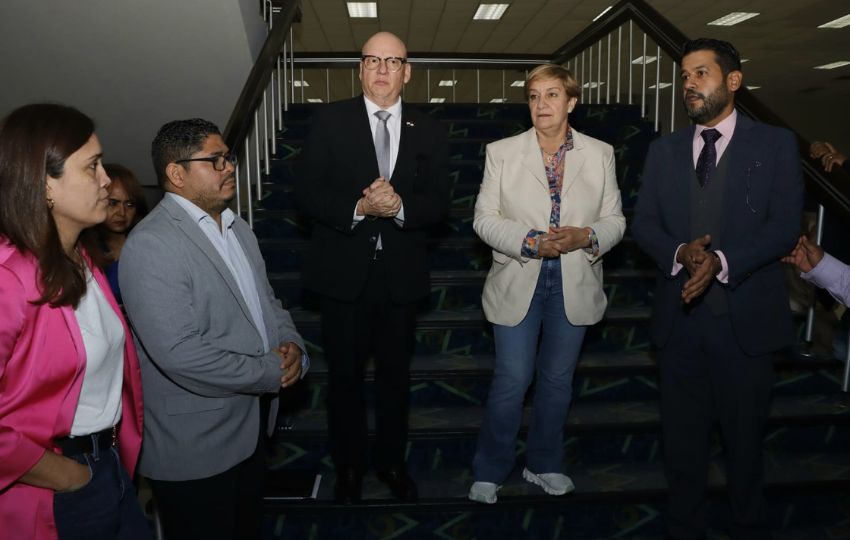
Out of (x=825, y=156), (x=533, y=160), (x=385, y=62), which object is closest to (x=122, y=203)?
(x=385, y=62)

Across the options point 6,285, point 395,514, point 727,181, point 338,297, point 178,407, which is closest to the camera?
point 6,285

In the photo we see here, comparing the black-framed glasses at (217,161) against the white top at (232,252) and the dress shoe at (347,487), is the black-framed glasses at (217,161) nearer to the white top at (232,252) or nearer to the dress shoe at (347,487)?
the white top at (232,252)

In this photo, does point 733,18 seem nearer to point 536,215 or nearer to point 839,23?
point 839,23

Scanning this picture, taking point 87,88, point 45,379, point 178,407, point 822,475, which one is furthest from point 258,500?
point 87,88

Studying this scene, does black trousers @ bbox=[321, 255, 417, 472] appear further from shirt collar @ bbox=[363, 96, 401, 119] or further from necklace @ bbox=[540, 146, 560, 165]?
necklace @ bbox=[540, 146, 560, 165]

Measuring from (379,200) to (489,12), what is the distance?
28.8 feet

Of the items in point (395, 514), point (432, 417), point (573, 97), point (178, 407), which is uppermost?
point (573, 97)

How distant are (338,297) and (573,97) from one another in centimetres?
113

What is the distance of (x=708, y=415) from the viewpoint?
2.27 metres

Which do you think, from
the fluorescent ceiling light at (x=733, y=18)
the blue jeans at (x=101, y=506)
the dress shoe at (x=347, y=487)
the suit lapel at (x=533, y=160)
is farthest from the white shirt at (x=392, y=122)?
the fluorescent ceiling light at (x=733, y=18)

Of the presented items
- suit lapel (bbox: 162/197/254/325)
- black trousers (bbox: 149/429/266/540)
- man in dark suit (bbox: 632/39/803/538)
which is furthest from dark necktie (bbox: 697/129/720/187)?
black trousers (bbox: 149/429/266/540)

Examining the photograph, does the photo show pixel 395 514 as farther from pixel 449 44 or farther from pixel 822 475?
pixel 449 44

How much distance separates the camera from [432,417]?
3010 millimetres

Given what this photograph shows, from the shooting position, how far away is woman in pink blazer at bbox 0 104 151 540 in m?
1.21
